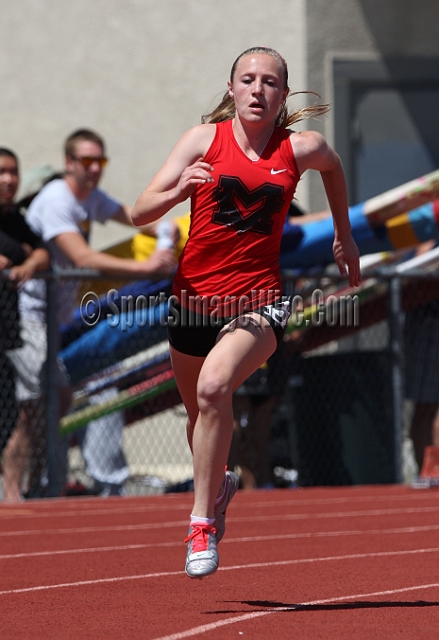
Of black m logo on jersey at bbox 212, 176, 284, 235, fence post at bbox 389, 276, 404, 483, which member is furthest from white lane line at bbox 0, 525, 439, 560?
fence post at bbox 389, 276, 404, 483

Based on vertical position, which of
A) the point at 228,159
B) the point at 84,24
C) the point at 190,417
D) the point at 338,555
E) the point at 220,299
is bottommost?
the point at 338,555

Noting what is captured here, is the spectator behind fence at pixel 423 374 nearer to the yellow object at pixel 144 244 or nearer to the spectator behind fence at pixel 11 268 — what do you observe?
the yellow object at pixel 144 244

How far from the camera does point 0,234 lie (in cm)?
923

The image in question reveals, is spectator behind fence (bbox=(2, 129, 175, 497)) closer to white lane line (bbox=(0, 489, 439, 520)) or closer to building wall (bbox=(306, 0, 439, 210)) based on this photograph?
white lane line (bbox=(0, 489, 439, 520))

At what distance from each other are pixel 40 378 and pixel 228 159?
507 centimetres

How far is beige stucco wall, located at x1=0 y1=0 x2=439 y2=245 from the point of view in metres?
14.2

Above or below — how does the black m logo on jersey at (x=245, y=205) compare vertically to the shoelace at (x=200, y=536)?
above

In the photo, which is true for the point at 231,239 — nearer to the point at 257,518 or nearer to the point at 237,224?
the point at 237,224

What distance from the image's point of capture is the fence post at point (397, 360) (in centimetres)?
1046

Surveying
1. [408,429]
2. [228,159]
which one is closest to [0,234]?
[408,429]

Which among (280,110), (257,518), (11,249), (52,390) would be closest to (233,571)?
(280,110)

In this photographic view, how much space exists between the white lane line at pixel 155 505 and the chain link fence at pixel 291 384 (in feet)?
2.25

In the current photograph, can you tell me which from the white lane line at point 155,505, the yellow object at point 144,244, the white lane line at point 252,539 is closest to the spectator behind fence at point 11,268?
the white lane line at point 155,505

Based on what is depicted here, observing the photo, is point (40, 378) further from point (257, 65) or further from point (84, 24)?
point (84, 24)
